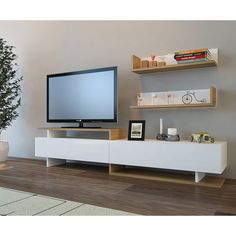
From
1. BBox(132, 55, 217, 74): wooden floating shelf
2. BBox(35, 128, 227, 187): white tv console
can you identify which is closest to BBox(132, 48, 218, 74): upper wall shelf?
BBox(132, 55, 217, 74): wooden floating shelf

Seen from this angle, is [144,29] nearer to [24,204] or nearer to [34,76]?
[34,76]

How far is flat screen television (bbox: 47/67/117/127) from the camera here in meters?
2.80

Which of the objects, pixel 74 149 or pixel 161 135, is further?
pixel 74 149

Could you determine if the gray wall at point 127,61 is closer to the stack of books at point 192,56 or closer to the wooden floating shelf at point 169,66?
the wooden floating shelf at point 169,66

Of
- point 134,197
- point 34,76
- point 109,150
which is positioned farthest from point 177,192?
point 34,76

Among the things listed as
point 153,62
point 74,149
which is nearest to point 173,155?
point 153,62

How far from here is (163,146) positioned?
2.31 meters

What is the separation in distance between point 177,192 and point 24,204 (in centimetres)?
118

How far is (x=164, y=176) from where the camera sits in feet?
8.18

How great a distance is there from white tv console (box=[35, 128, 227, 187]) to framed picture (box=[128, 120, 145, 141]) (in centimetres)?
10

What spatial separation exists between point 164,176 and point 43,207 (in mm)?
1343

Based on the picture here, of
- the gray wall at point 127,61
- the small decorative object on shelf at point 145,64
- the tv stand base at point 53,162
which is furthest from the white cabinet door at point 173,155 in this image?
the tv stand base at point 53,162

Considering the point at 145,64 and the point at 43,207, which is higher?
the point at 145,64

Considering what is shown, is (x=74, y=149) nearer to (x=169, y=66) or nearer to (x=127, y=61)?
(x=127, y=61)
